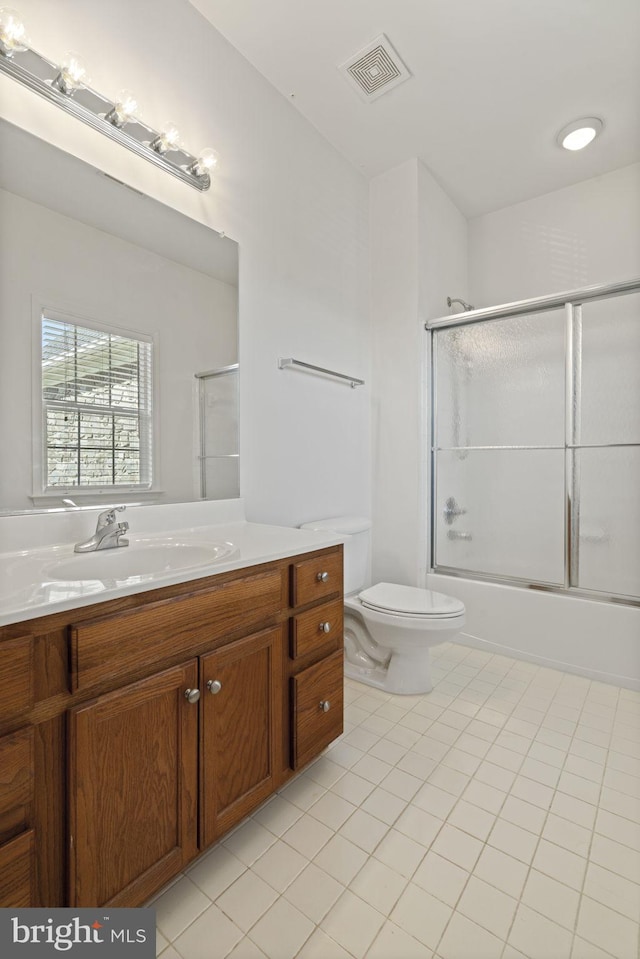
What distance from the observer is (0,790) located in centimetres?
70

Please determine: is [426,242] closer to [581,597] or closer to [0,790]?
[581,597]

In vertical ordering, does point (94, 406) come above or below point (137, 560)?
above

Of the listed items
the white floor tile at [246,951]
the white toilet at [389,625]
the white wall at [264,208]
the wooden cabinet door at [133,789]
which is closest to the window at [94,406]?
the white wall at [264,208]

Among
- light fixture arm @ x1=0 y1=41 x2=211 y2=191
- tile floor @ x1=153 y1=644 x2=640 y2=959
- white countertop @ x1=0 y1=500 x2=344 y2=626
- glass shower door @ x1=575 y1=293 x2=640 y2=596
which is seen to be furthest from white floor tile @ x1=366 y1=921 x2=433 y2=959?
light fixture arm @ x1=0 y1=41 x2=211 y2=191

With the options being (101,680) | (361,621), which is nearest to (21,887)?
(101,680)

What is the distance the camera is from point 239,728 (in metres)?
1.11

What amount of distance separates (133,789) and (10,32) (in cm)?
176

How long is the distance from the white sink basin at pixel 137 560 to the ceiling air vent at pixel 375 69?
6.82 feet

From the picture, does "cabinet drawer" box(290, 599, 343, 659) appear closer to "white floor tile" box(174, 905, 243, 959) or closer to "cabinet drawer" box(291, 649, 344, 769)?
"cabinet drawer" box(291, 649, 344, 769)

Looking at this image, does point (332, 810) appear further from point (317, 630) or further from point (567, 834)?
point (567, 834)

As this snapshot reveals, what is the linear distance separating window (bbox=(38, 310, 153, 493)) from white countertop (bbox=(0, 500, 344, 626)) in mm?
121

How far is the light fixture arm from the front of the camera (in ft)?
3.77

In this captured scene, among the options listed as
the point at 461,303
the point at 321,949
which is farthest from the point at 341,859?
the point at 461,303

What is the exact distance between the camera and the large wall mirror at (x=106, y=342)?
1.17 metres
